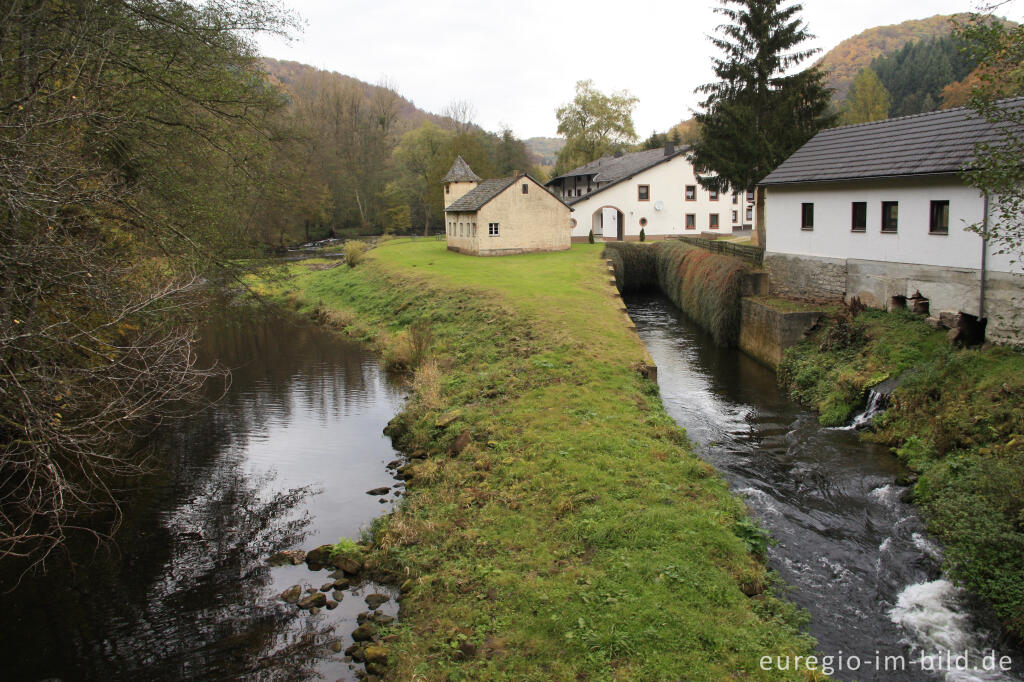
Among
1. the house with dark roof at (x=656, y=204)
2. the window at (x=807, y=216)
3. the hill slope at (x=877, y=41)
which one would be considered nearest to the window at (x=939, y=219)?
the window at (x=807, y=216)

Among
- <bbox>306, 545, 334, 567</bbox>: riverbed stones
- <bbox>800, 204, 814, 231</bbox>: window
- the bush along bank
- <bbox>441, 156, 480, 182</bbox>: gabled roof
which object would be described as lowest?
<bbox>306, 545, 334, 567</bbox>: riverbed stones

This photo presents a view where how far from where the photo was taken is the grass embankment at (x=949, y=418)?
865cm

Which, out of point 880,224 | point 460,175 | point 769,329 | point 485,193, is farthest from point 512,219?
point 880,224

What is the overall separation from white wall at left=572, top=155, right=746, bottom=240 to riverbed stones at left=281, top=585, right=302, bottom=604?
42.8m

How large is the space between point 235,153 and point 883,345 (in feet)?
50.3

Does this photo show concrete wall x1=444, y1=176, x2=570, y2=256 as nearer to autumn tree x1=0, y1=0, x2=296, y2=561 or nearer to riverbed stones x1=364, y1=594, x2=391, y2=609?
autumn tree x1=0, y1=0, x2=296, y2=561

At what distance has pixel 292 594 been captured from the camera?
928cm

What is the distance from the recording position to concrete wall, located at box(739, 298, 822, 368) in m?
19.9

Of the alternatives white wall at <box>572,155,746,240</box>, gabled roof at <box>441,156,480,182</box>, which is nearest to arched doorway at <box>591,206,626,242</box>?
white wall at <box>572,155,746,240</box>

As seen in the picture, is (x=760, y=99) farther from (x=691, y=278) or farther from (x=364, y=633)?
(x=364, y=633)

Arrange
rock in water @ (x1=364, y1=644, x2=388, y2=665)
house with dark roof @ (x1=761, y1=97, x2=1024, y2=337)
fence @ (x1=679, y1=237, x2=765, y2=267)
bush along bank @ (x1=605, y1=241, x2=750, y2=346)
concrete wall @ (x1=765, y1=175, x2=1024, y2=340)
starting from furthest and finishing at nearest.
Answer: fence @ (x1=679, y1=237, x2=765, y2=267)
bush along bank @ (x1=605, y1=241, x2=750, y2=346)
house with dark roof @ (x1=761, y1=97, x2=1024, y2=337)
concrete wall @ (x1=765, y1=175, x2=1024, y2=340)
rock in water @ (x1=364, y1=644, x2=388, y2=665)

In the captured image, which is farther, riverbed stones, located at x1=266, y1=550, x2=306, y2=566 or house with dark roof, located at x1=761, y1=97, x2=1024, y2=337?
house with dark roof, located at x1=761, y1=97, x2=1024, y2=337

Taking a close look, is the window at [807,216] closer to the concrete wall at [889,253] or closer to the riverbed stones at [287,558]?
the concrete wall at [889,253]

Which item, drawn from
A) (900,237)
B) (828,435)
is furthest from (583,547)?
(900,237)
